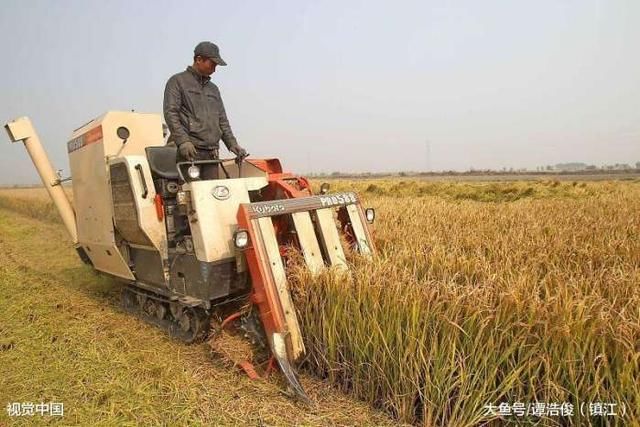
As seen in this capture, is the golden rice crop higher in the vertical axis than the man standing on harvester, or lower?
lower

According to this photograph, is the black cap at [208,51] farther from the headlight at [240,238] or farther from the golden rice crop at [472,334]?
the golden rice crop at [472,334]

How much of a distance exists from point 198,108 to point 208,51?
1.95ft

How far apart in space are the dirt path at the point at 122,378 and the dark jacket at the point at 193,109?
2085 mm

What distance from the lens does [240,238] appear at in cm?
336

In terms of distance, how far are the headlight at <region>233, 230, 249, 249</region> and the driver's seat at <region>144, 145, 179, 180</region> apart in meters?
1.39

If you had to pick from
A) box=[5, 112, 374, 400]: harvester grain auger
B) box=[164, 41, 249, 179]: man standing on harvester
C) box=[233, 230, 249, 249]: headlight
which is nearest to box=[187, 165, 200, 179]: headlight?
box=[5, 112, 374, 400]: harvester grain auger

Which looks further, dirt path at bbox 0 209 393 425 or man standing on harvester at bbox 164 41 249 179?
man standing on harvester at bbox 164 41 249 179

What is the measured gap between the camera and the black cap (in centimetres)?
441

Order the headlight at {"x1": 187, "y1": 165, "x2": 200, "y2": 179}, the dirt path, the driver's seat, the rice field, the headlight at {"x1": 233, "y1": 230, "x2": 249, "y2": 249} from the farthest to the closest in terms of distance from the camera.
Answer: the driver's seat
the headlight at {"x1": 187, "y1": 165, "x2": 200, "y2": 179}
the headlight at {"x1": 233, "y1": 230, "x2": 249, "y2": 249}
the dirt path
the rice field

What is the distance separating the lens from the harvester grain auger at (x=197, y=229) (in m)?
3.41

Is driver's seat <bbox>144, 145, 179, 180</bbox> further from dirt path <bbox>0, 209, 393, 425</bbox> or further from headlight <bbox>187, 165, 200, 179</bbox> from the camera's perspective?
dirt path <bbox>0, 209, 393, 425</bbox>

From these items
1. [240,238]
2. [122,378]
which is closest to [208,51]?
[240,238]

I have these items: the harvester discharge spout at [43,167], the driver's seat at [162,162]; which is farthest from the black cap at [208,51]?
the harvester discharge spout at [43,167]

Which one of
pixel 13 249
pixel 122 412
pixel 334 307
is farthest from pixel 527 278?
pixel 13 249
